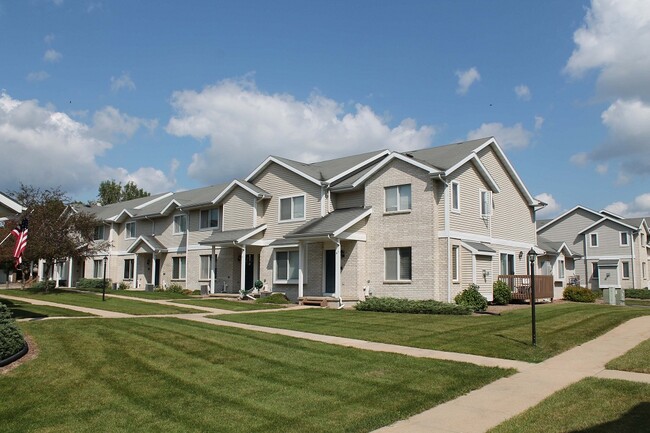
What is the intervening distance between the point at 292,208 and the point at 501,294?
11558mm

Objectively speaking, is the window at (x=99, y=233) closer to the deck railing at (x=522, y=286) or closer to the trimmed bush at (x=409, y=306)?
the trimmed bush at (x=409, y=306)

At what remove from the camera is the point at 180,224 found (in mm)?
38438

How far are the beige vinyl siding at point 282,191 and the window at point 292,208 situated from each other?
23cm

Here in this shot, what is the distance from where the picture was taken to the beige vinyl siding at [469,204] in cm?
2543

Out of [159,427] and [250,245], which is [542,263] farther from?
[159,427]

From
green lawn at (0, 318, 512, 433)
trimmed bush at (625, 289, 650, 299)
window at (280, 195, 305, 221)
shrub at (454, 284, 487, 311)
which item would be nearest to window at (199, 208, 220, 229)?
window at (280, 195, 305, 221)

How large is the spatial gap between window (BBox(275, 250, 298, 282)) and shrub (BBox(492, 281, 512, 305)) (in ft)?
32.4

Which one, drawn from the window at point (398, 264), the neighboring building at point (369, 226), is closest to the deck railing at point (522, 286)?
the neighboring building at point (369, 226)

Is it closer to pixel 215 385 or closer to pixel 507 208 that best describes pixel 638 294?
pixel 507 208

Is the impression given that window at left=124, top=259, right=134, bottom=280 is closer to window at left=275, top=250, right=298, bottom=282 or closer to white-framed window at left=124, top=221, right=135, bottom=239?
white-framed window at left=124, top=221, right=135, bottom=239

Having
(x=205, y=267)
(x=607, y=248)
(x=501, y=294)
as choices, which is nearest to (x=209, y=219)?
(x=205, y=267)

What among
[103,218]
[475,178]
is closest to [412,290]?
[475,178]

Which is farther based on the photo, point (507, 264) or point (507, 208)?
point (507, 208)

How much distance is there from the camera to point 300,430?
7.35 m
